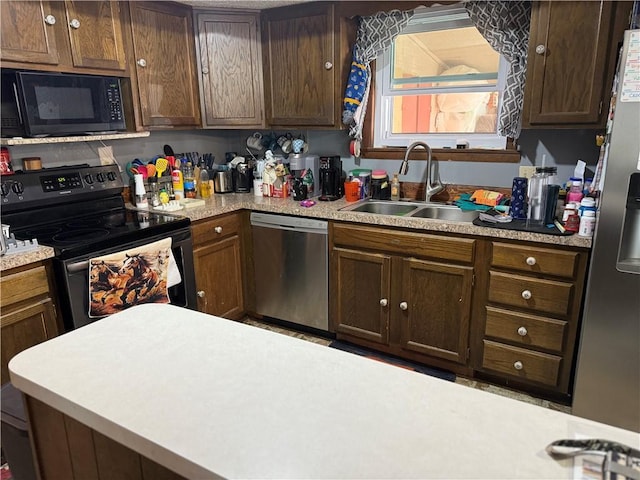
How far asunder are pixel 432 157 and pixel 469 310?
1.05 m

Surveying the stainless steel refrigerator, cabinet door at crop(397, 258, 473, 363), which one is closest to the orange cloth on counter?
cabinet door at crop(397, 258, 473, 363)

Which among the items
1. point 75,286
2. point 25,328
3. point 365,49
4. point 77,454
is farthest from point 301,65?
point 77,454

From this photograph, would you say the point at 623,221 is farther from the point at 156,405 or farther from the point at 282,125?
the point at 282,125

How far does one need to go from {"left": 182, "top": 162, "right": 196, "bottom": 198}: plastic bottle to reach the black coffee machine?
0.89 m

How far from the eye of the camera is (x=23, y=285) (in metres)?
1.87

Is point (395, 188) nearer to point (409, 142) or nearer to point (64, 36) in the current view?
point (409, 142)

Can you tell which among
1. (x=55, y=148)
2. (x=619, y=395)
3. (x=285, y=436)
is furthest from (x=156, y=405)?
(x=55, y=148)

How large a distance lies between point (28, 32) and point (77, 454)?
1968mm

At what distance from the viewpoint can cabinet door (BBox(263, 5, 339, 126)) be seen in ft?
9.10

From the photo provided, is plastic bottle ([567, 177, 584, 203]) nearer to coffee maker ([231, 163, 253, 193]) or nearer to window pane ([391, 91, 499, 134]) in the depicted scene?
window pane ([391, 91, 499, 134])

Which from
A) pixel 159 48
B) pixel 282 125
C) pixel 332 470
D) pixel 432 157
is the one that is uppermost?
pixel 159 48

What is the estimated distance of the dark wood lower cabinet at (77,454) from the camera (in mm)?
868

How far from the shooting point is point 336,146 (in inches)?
128

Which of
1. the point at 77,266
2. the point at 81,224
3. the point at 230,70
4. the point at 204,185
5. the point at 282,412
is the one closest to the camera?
the point at 282,412
